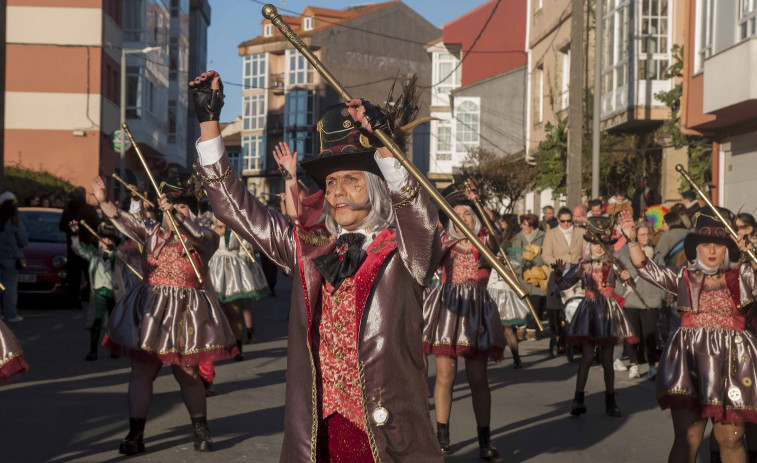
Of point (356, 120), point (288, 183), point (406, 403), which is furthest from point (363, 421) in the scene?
point (288, 183)

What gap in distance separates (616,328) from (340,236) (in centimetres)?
680

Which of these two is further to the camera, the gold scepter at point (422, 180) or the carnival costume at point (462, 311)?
the carnival costume at point (462, 311)

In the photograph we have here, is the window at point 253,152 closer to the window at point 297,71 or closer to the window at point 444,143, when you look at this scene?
the window at point 297,71

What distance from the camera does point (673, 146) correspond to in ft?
74.9

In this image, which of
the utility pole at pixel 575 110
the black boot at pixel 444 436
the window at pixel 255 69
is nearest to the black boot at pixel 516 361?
the black boot at pixel 444 436

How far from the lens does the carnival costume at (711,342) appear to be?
6.63 m

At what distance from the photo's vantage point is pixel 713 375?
6684mm

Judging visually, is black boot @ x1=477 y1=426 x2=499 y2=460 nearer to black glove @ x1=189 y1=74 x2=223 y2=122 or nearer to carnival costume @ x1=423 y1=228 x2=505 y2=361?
carnival costume @ x1=423 y1=228 x2=505 y2=361

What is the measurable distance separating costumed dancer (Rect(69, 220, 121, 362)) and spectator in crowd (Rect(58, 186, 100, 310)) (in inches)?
Result: 138

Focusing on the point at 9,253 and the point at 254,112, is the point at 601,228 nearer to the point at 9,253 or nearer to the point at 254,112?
the point at 9,253

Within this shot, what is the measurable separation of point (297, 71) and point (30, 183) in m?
51.8

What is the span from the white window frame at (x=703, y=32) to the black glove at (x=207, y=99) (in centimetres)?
1729

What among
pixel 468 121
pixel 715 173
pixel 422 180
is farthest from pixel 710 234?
pixel 468 121

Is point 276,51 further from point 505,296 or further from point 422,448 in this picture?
point 422,448
